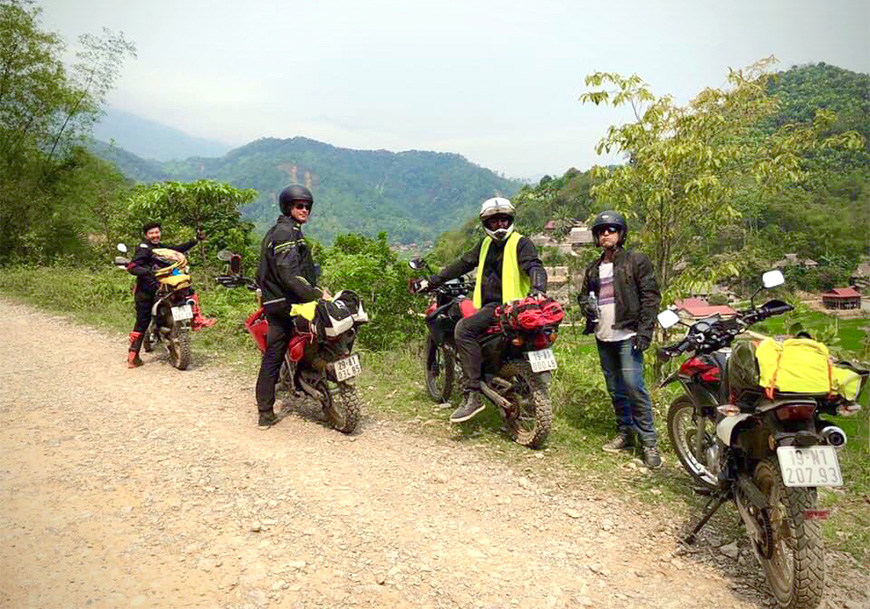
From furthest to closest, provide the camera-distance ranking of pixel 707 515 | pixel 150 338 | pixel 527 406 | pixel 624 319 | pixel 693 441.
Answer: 1. pixel 150 338
2. pixel 527 406
3. pixel 624 319
4. pixel 693 441
5. pixel 707 515

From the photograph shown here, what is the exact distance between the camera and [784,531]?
8.38 ft

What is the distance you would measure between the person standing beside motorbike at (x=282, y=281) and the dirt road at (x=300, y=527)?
0.45 meters

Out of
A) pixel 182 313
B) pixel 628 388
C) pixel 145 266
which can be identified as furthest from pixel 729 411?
pixel 145 266

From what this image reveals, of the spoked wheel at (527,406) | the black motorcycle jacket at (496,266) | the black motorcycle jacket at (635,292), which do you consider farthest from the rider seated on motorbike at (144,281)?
the black motorcycle jacket at (635,292)

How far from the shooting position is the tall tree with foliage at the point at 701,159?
5480 millimetres

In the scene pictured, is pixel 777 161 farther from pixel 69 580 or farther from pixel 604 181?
pixel 69 580

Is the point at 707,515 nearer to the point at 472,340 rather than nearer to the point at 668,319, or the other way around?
the point at 668,319

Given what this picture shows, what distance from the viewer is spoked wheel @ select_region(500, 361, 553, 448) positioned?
425 cm

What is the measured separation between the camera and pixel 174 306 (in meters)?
6.63

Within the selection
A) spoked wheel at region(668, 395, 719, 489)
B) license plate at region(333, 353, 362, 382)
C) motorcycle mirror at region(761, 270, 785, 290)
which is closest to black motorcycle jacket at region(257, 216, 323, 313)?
license plate at region(333, 353, 362, 382)

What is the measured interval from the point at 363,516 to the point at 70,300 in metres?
9.93

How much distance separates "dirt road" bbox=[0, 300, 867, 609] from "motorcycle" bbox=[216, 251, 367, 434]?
0.22m

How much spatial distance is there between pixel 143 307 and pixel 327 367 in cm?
351

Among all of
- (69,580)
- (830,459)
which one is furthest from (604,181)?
(69,580)
